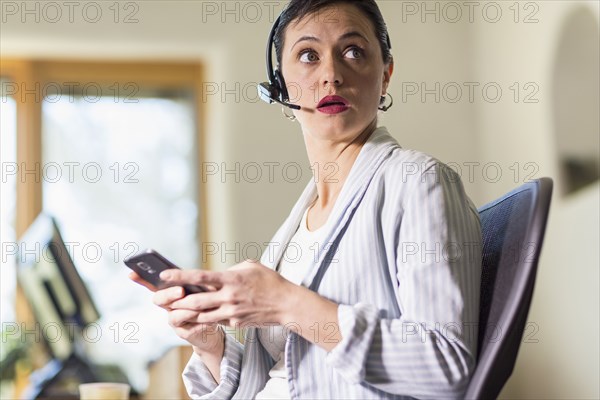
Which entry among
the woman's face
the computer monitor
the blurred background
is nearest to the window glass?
the blurred background

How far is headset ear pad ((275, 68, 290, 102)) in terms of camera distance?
1328 millimetres

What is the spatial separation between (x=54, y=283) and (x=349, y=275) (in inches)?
66.9

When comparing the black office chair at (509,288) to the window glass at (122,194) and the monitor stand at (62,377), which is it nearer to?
the monitor stand at (62,377)

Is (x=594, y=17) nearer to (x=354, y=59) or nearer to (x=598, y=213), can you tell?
(x=598, y=213)

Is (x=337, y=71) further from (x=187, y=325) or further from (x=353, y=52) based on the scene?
(x=187, y=325)

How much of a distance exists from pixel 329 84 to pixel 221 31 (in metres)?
1.86

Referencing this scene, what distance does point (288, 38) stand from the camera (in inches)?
50.4

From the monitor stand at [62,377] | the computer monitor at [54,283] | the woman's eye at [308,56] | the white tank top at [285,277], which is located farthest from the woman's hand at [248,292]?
the monitor stand at [62,377]

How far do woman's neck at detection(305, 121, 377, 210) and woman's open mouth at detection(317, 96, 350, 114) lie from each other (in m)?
0.06

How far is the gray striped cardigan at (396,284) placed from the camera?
90 centimetres

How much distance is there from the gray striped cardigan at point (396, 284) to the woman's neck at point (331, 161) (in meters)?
0.10

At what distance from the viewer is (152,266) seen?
3.24 ft

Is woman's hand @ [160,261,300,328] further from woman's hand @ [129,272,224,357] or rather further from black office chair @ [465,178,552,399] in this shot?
black office chair @ [465,178,552,399]

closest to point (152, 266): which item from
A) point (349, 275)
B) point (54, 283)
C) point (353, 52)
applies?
point (349, 275)
